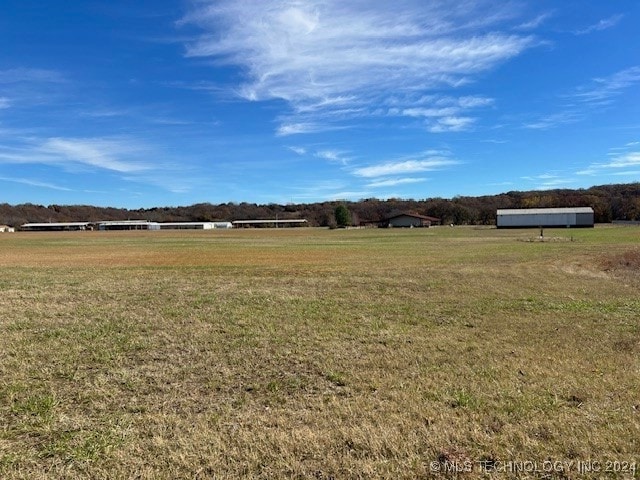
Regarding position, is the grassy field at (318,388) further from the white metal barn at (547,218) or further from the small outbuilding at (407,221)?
the small outbuilding at (407,221)

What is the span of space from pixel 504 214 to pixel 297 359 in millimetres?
131456

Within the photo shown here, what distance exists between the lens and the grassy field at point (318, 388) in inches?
179

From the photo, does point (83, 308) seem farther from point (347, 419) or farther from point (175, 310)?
point (347, 419)

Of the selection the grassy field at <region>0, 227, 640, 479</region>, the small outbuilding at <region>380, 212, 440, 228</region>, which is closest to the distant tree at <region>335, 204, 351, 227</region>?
the small outbuilding at <region>380, 212, 440, 228</region>

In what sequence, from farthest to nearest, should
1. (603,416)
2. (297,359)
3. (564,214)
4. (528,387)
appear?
(564,214), (297,359), (528,387), (603,416)

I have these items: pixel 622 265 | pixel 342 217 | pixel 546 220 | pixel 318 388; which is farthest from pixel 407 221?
pixel 318 388

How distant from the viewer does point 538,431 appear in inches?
199

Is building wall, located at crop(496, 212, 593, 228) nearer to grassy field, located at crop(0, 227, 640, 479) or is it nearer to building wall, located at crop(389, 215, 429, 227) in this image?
building wall, located at crop(389, 215, 429, 227)

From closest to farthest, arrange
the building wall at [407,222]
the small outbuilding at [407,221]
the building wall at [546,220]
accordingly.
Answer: the building wall at [546,220], the building wall at [407,222], the small outbuilding at [407,221]

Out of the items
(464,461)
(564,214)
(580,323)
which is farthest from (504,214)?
(464,461)

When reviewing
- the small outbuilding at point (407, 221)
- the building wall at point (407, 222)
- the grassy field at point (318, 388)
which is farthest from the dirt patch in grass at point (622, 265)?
the building wall at point (407, 222)

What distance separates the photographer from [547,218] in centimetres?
12356

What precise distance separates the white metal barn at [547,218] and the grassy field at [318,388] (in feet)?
391

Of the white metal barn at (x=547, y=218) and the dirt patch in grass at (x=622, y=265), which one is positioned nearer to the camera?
the dirt patch in grass at (x=622, y=265)
